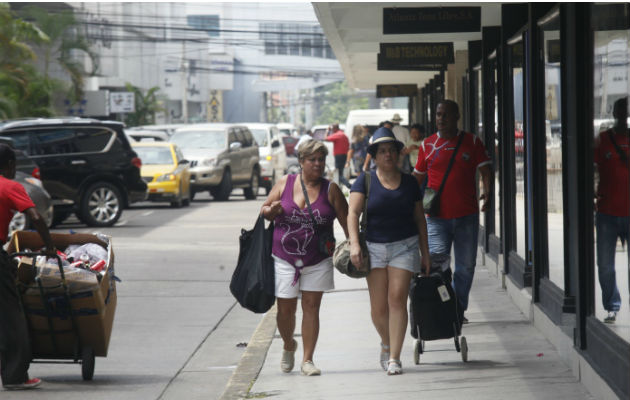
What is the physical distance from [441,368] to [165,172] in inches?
729

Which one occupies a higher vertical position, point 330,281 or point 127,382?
point 330,281

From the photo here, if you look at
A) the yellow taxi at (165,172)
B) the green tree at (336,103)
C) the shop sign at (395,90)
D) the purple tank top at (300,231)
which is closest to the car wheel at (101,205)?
the yellow taxi at (165,172)

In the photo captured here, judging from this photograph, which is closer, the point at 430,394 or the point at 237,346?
the point at 430,394

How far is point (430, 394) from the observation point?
664 cm

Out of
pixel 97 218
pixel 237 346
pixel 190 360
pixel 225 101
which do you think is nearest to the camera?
pixel 190 360

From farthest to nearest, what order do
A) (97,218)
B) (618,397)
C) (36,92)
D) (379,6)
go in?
(36,92) → (97,218) → (379,6) → (618,397)

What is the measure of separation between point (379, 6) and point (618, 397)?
24.1ft

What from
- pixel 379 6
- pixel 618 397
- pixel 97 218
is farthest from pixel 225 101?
pixel 618 397

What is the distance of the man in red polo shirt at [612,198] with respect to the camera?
5988 millimetres

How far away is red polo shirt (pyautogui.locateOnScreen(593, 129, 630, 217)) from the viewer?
6031 mm

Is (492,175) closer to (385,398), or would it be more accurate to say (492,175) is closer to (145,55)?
(385,398)

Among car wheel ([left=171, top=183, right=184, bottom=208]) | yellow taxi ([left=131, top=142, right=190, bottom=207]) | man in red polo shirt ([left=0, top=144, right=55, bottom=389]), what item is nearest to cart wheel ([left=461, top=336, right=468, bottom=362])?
man in red polo shirt ([left=0, top=144, right=55, bottom=389])

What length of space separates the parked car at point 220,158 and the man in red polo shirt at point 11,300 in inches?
807

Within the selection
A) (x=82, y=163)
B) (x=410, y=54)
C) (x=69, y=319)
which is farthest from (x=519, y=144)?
(x=82, y=163)
